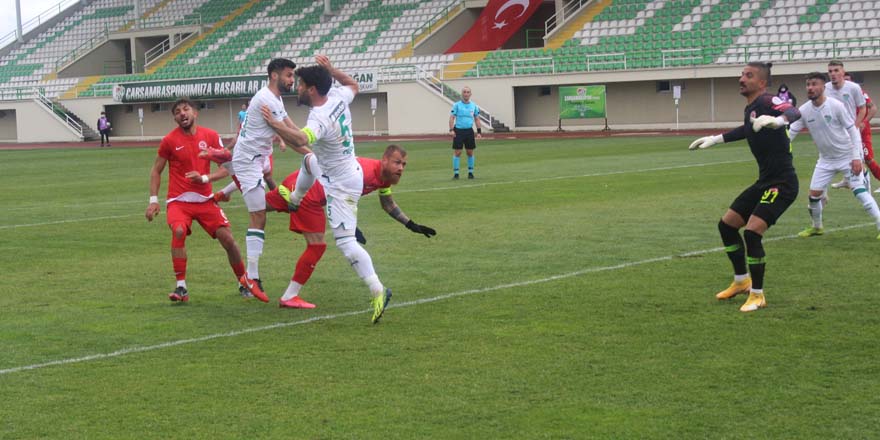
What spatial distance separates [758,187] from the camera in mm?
9508

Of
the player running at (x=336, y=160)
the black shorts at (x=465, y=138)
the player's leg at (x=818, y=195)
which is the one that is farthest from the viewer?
the black shorts at (x=465, y=138)

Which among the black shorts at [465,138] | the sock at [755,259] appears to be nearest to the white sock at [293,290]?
the sock at [755,259]

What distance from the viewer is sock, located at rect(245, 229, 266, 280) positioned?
10.5 meters

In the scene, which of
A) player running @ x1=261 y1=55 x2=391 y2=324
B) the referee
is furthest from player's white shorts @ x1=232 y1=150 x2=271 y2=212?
the referee

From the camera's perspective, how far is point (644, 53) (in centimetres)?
4850

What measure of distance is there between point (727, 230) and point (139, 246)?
8.08 metres

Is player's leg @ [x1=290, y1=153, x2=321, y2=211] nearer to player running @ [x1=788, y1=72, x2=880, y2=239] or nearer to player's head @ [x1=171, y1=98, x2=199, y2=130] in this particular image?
player's head @ [x1=171, y1=98, x2=199, y2=130]

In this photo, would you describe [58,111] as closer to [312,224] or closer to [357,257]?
[312,224]

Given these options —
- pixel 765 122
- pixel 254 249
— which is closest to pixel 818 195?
pixel 765 122

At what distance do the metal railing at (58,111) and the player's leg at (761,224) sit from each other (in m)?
54.4

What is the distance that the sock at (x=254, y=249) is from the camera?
1052 cm

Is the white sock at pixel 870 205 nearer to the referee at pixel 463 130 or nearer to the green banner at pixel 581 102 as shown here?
the referee at pixel 463 130

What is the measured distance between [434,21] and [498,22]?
4214mm

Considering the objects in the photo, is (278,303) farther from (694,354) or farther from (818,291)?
(818,291)
